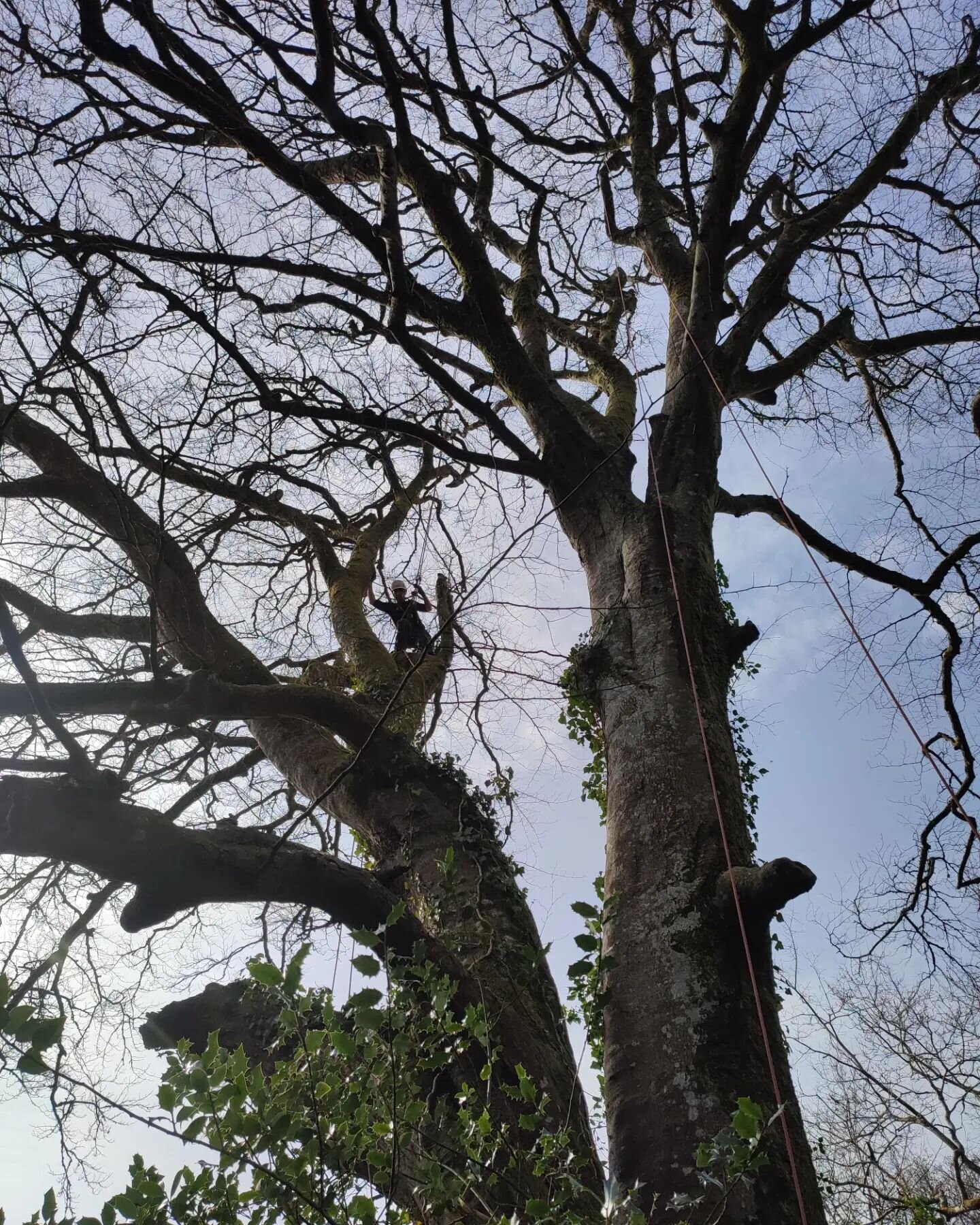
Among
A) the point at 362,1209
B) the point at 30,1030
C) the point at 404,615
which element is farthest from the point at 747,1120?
the point at 404,615

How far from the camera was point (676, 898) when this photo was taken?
81.0 inches

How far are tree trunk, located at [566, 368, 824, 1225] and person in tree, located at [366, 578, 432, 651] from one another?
1781 millimetres

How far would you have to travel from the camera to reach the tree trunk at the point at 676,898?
1.70 metres

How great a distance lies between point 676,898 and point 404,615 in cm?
261

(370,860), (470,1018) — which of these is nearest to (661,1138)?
(470,1018)

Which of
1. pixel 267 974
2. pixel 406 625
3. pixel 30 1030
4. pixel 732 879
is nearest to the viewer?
pixel 30 1030

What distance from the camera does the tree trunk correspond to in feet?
5.57

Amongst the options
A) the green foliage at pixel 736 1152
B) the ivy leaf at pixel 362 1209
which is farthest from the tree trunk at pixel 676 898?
the ivy leaf at pixel 362 1209

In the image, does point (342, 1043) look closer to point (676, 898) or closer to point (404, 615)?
point (676, 898)

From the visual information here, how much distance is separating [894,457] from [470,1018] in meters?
3.91

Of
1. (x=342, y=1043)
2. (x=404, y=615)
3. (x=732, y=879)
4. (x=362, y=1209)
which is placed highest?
(x=404, y=615)

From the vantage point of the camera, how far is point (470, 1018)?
1.71 meters

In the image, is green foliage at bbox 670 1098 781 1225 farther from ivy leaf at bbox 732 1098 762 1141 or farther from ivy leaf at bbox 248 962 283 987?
ivy leaf at bbox 248 962 283 987

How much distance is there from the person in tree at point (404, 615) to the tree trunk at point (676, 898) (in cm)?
178
